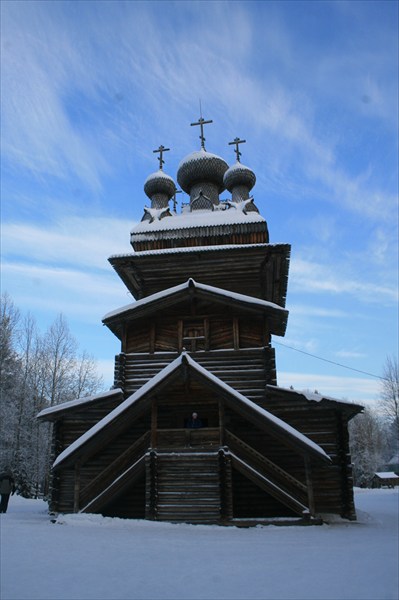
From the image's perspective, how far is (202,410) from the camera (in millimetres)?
15242

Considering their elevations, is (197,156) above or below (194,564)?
above

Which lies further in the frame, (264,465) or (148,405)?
(148,405)

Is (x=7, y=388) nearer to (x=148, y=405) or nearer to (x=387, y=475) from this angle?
(x=148, y=405)

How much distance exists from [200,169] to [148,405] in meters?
13.3

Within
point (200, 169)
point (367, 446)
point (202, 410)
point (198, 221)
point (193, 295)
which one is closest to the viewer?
point (202, 410)

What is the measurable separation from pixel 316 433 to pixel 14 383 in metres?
22.0

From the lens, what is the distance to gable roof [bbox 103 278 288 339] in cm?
1543

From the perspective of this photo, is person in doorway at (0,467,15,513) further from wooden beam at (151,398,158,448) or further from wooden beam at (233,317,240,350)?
wooden beam at (233,317,240,350)

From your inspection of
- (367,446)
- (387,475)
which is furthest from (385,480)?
(367,446)

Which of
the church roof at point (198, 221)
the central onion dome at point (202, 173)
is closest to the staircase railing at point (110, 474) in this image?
the church roof at point (198, 221)

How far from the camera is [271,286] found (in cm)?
2027

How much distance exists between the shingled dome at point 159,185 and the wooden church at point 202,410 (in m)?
4.14

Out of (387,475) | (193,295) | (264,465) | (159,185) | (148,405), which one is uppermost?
(159,185)

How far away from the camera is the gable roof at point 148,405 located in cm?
1269
